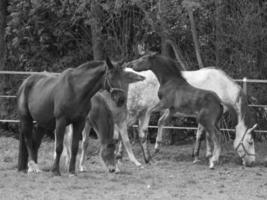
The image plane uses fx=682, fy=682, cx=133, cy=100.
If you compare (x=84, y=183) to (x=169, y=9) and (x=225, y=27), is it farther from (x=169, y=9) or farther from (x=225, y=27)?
(x=225, y=27)

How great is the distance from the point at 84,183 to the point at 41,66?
7882mm

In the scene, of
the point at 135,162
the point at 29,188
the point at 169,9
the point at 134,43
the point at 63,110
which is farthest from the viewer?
the point at 134,43

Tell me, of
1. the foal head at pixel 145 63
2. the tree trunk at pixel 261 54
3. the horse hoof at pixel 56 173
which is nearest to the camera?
the horse hoof at pixel 56 173

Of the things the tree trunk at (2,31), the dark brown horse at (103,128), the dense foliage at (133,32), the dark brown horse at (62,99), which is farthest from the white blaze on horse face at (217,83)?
the tree trunk at (2,31)

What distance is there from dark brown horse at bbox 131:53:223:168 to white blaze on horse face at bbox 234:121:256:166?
453mm

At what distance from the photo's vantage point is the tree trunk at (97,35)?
1438 cm

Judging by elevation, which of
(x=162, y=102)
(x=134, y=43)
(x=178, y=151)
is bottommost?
(x=178, y=151)

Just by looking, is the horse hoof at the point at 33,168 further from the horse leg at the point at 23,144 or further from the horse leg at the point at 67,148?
the horse leg at the point at 67,148

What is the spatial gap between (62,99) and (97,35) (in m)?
6.33

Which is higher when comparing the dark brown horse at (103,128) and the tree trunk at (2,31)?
the tree trunk at (2,31)

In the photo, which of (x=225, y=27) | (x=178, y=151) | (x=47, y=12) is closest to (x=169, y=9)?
(x=225, y=27)

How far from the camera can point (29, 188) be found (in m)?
8.23

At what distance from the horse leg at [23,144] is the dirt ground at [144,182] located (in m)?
0.16

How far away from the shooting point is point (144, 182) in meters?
9.02
